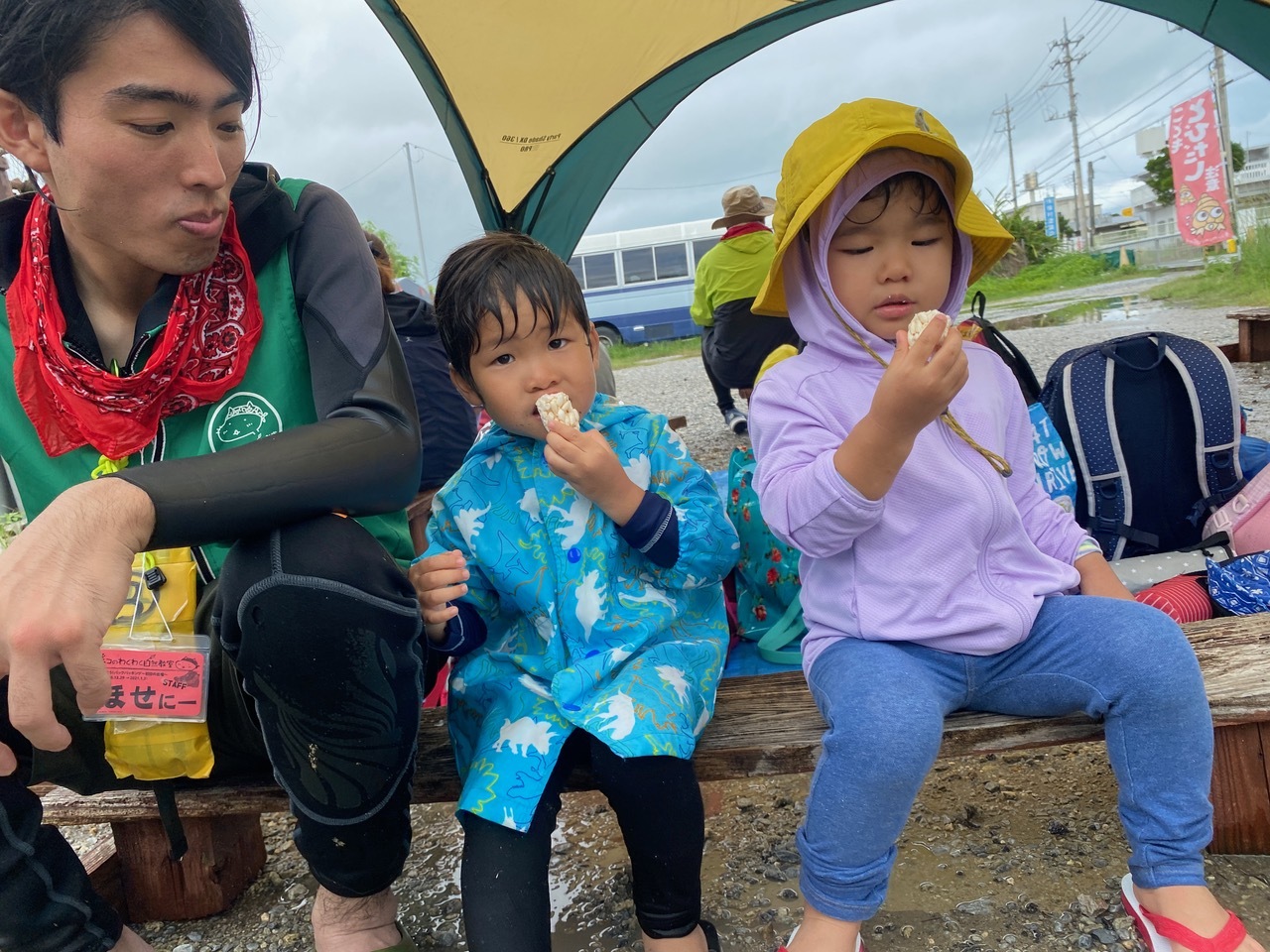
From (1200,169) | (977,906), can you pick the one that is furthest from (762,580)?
(1200,169)

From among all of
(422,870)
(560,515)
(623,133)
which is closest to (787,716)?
(560,515)

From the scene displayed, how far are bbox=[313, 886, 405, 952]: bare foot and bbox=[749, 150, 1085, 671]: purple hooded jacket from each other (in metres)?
0.84

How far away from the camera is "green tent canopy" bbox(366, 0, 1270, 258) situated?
11.1 ft

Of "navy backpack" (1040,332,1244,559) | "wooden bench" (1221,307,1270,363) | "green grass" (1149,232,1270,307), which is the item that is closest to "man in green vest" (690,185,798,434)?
"navy backpack" (1040,332,1244,559)

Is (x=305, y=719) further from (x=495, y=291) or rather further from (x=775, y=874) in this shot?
(x=775, y=874)

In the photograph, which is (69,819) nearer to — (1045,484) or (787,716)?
(787,716)

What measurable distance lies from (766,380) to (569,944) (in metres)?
1.12

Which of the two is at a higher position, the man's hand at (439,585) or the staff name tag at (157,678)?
the man's hand at (439,585)

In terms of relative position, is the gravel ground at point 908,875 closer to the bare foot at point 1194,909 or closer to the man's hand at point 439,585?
the bare foot at point 1194,909

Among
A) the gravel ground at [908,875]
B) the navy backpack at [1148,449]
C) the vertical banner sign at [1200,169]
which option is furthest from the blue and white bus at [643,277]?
the gravel ground at [908,875]

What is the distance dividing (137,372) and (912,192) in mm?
1365

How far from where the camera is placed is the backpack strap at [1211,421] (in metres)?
2.23

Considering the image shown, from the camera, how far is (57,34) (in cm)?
123

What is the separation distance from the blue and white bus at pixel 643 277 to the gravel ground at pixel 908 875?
17991 millimetres
